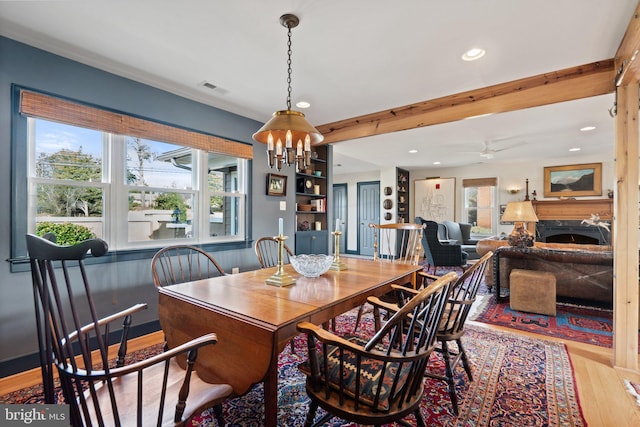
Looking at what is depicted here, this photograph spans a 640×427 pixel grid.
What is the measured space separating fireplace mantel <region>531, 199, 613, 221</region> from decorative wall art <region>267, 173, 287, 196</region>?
5.63 meters

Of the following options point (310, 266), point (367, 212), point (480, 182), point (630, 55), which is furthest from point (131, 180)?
point (480, 182)

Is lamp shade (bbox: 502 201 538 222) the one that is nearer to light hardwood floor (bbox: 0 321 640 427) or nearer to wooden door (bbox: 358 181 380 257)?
light hardwood floor (bbox: 0 321 640 427)

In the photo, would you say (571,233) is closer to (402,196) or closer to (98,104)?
(402,196)

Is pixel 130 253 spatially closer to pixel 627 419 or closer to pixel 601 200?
pixel 627 419

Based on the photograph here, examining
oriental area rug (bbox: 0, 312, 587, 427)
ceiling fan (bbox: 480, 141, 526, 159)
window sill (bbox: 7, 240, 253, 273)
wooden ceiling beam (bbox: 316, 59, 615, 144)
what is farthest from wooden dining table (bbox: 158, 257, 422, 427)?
ceiling fan (bbox: 480, 141, 526, 159)

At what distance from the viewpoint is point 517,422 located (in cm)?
160

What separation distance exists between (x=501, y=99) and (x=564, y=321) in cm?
244

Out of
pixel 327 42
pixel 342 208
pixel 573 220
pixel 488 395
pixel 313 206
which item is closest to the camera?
pixel 488 395

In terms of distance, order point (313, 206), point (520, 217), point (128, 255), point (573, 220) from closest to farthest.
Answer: point (128, 255), point (520, 217), point (313, 206), point (573, 220)

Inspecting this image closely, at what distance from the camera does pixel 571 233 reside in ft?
19.6

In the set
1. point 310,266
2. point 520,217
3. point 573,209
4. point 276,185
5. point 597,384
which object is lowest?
point 597,384

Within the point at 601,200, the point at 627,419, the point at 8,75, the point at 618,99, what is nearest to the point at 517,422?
the point at 627,419

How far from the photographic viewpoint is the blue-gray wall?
203 cm

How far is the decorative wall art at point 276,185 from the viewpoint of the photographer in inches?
154
